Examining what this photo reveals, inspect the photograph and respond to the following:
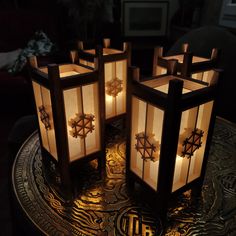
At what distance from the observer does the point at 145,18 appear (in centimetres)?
290

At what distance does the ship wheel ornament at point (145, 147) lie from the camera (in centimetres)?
60

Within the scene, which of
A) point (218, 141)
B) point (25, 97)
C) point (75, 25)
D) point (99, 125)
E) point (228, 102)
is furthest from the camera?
point (75, 25)

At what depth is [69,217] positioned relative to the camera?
2.11ft

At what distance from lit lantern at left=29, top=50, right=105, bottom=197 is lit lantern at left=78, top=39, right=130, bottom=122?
6.6 inches

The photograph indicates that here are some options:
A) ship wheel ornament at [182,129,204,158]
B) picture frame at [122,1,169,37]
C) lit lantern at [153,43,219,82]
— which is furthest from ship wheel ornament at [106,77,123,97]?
picture frame at [122,1,169,37]

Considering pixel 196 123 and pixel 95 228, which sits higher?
pixel 196 123

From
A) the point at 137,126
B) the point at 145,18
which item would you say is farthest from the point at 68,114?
the point at 145,18

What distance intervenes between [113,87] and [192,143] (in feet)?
1.35

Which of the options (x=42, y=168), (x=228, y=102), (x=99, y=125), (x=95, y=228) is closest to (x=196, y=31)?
(x=228, y=102)

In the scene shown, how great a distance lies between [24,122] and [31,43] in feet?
4.93

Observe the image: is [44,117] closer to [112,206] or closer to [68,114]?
[68,114]

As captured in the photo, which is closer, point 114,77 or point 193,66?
point 193,66

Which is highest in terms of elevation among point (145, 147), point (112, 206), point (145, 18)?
point (145, 18)

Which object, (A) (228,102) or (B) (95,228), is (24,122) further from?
(A) (228,102)
